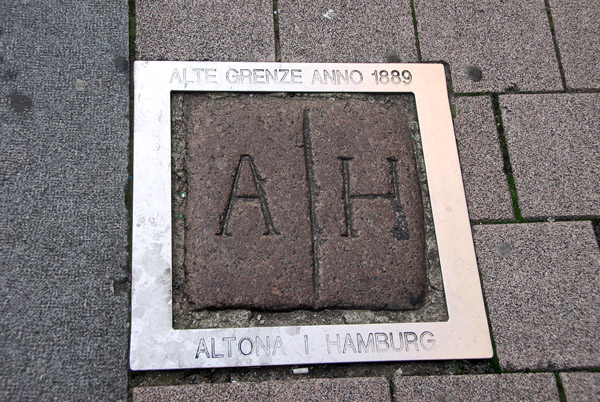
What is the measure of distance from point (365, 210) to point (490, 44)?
39.8 inches

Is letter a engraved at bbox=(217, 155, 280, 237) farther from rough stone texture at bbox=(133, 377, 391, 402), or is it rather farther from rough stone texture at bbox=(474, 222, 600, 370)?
rough stone texture at bbox=(474, 222, 600, 370)

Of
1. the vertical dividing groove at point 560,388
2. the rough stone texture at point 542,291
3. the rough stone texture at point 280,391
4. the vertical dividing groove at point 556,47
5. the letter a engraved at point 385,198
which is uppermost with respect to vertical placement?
the vertical dividing groove at point 556,47

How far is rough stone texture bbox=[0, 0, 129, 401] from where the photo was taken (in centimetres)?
149

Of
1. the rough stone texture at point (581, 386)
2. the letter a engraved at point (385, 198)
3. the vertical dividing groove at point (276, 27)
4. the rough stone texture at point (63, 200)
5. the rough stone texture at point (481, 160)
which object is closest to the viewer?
the rough stone texture at point (63, 200)

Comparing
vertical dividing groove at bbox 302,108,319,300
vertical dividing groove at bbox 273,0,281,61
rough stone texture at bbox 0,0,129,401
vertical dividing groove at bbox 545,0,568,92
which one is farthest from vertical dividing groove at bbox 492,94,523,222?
rough stone texture at bbox 0,0,129,401

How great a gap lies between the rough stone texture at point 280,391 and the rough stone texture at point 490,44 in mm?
1298

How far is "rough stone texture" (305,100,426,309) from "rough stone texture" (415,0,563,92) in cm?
41

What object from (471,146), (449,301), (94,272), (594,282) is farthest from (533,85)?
(94,272)

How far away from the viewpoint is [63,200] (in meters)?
1.63

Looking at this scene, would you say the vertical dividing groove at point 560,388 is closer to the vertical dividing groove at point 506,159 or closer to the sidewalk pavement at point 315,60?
the sidewalk pavement at point 315,60

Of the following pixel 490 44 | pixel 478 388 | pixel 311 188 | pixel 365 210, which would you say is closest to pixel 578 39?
pixel 490 44

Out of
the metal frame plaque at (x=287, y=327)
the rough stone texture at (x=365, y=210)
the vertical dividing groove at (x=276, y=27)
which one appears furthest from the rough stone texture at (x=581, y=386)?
the vertical dividing groove at (x=276, y=27)

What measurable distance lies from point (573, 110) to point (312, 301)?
142 centimetres

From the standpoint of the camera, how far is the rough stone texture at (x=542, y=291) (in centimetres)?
165
